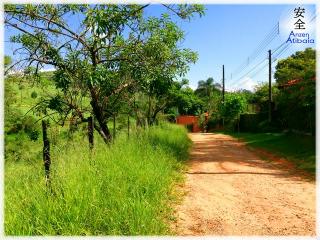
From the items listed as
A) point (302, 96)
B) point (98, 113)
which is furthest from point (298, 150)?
point (98, 113)

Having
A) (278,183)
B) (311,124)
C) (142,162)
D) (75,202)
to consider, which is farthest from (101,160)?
(311,124)

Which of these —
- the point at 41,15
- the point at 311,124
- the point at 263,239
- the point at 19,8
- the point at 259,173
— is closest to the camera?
the point at 263,239

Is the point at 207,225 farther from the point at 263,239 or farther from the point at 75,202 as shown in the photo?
the point at 75,202

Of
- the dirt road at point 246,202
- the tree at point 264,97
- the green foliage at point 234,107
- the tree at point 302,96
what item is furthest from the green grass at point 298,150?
the green foliage at point 234,107

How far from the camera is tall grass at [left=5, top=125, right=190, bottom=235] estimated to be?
4.79 metres

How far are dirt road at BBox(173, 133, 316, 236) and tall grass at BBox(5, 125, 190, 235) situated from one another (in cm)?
62

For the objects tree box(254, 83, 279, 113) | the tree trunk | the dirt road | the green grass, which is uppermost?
tree box(254, 83, 279, 113)

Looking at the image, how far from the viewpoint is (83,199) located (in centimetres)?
512

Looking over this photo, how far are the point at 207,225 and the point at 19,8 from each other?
519 cm

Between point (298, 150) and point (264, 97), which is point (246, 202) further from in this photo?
point (264, 97)

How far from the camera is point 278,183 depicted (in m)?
9.66

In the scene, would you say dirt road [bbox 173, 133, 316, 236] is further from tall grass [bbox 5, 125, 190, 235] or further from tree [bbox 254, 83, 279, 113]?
tree [bbox 254, 83, 279, 113]

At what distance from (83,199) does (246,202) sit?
11.9ft

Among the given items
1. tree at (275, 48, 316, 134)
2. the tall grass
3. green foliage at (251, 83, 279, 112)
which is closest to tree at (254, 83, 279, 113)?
green foliage at (251, 83, 279, 112)
